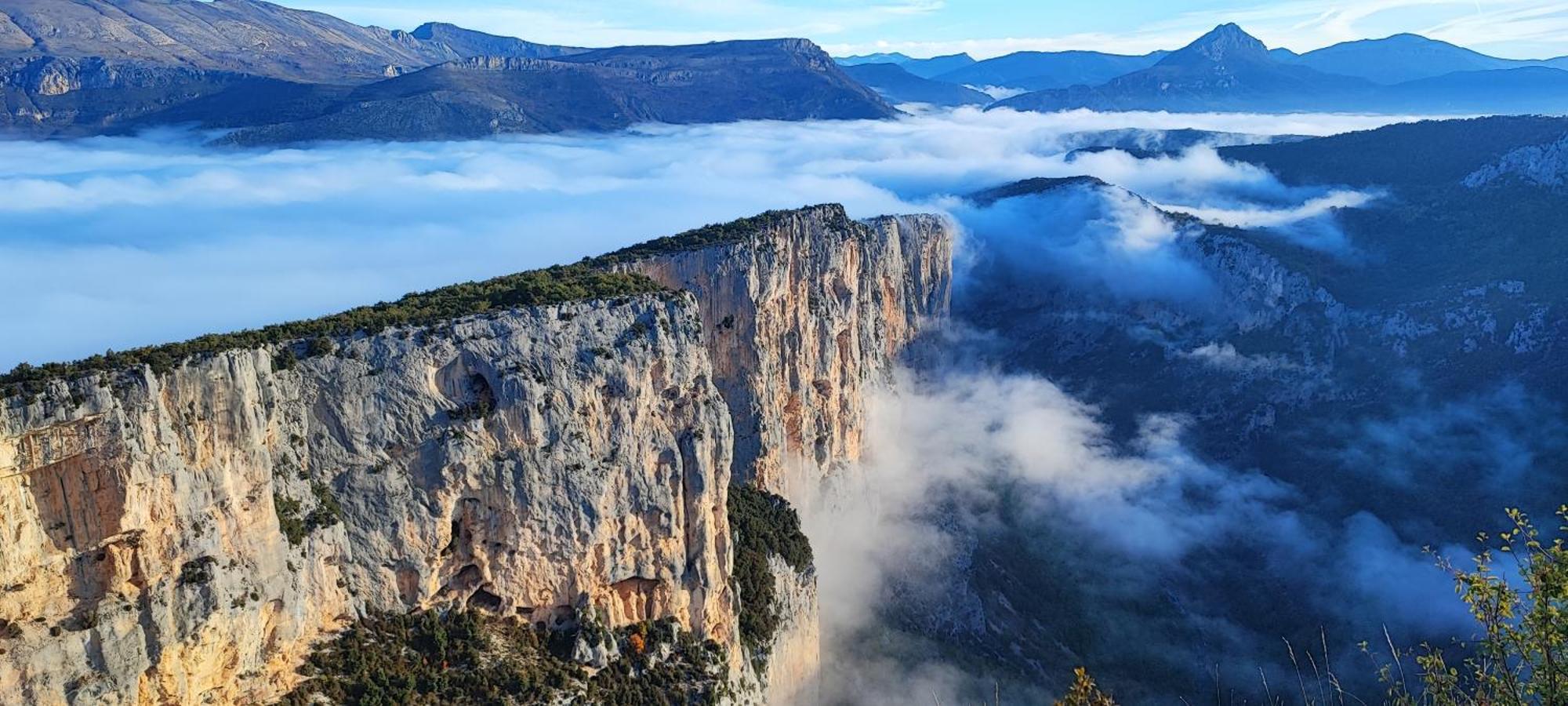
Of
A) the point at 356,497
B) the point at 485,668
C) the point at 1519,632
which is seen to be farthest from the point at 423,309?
the point at 1519,632

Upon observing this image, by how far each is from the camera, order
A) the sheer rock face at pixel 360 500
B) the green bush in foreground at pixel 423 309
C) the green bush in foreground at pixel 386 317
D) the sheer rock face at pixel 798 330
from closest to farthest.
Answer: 1. the sheer rock face at pixel 360 500
2. the green bush in foreground at pixel 386 317
3. the green bush in foreground at pixel 423 309
4. the sheer rock face at pixel 798 330

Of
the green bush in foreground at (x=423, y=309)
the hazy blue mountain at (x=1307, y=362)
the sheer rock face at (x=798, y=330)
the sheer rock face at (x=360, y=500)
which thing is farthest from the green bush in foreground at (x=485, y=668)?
the hazy blue mountain at (x=1307, y=362)

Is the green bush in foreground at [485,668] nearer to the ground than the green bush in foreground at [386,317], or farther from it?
nearer to the ground

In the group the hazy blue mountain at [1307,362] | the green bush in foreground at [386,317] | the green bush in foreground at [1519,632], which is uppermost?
the green bush in foreground at [386,317]

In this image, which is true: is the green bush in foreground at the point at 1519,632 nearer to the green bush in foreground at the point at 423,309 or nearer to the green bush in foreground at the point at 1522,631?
the green bush in foreground at the point at 1522,631

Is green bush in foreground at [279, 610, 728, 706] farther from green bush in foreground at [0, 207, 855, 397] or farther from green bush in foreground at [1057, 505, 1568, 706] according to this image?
green bush in foreground at [1057, 505, 1568, 706]

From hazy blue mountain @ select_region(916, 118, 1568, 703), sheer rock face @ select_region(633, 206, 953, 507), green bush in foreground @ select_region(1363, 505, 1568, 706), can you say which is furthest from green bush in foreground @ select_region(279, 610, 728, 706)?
green bush in foreground @ select_region(1363, 505, 1568, 706)

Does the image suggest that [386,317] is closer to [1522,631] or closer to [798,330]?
[798,330]
